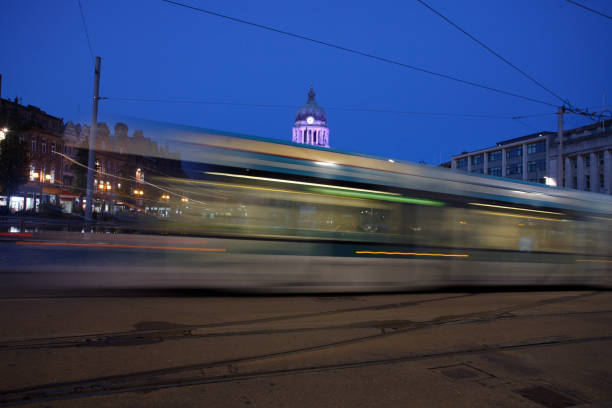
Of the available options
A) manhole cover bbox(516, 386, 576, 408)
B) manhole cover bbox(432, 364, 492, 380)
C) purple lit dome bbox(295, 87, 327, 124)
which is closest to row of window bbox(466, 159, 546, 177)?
purple lit dome bbox(295, 87, 327, 124)

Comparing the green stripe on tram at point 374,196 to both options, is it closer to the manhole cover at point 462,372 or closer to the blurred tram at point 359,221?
the blurred tram at point 359,221

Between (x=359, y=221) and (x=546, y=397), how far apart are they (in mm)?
5120

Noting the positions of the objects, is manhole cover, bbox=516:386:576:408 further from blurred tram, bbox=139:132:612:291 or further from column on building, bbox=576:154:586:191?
column on building, bbox=576:154:586:191

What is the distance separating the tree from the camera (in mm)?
34812

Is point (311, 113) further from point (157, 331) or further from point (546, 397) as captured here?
point (546, 397)

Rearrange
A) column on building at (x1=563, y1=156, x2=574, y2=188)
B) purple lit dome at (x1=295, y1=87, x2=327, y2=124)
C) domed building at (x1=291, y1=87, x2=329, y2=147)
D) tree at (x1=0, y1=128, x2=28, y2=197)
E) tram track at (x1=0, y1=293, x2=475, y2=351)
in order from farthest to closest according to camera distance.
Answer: purple lit dome at (x1=295, y1=87, x2=327, y2=124) < domed building at (x1=291, y1=87, x2=329, y2=147) < column on building at (x1=563, y1=156, x2=574, y2=188) < tree at (x1=0, y1=128, x2=28, y2=197) < tram track at (x1=0, y1=293, x2=475, y2=351)

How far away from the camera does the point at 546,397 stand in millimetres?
4039

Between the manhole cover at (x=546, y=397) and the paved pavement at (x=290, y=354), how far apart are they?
0.01m

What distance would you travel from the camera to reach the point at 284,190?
823cm

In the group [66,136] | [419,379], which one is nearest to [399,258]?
[419,379]

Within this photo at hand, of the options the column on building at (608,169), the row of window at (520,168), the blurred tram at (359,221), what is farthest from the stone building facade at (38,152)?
the row of window at (520,168)

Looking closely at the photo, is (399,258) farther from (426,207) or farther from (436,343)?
(436,343)

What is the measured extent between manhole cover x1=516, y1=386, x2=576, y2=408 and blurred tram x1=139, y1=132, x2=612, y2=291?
15.5ft

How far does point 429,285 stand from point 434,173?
8.15 feet
